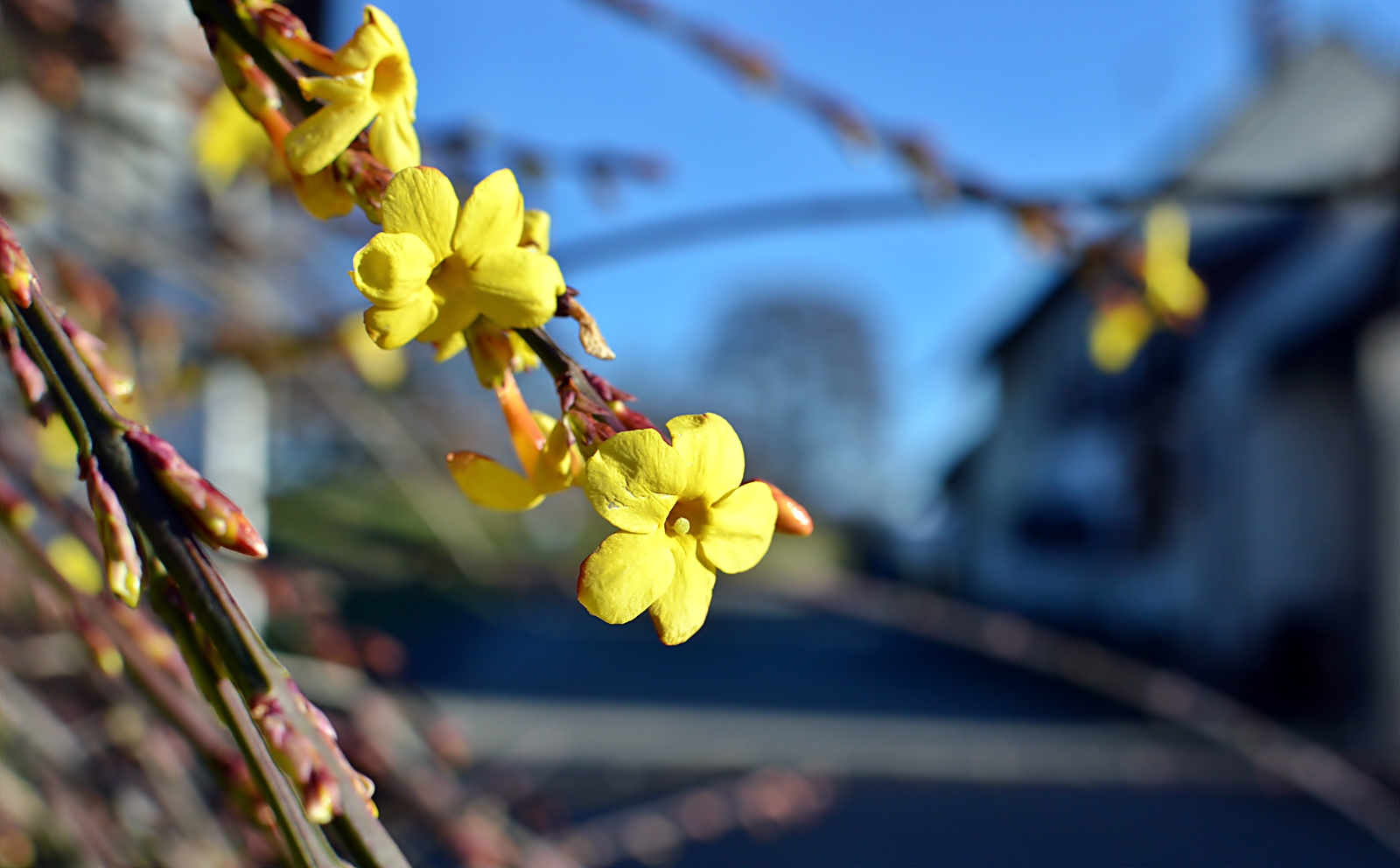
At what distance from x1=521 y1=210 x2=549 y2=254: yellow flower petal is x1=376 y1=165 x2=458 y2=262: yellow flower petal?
6cm

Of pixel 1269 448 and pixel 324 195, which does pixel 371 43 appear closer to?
pixel 324 195

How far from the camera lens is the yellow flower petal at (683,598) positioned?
46cm

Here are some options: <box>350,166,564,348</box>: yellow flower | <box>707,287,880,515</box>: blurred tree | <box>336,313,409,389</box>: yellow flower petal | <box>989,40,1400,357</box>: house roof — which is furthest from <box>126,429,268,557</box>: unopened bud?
<box>707,287,880,515</box>: blurred tree

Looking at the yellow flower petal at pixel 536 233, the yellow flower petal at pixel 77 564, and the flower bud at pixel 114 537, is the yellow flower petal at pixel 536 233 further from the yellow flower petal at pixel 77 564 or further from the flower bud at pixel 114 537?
the yellow flower petal at pixel 77 564

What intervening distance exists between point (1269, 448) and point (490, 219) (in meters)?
11.8

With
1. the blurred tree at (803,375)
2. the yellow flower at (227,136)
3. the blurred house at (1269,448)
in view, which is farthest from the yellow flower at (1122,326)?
the blurred tree at (803,375)

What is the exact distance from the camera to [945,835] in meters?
6.80

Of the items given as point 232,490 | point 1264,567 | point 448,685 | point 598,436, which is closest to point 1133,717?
point 1264,567

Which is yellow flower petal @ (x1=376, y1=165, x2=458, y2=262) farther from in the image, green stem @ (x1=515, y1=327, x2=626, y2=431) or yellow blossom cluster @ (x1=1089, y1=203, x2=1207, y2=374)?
yellow blossom cluster @ (x1=1089, y1=203, x2=1207, y2=374)

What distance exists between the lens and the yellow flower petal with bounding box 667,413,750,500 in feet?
1.51

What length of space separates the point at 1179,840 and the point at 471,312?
→ 730cm

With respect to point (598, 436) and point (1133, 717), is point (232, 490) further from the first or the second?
point (1133, 717)

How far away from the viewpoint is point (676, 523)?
49 centimetres

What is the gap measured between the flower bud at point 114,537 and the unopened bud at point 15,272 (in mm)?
77
